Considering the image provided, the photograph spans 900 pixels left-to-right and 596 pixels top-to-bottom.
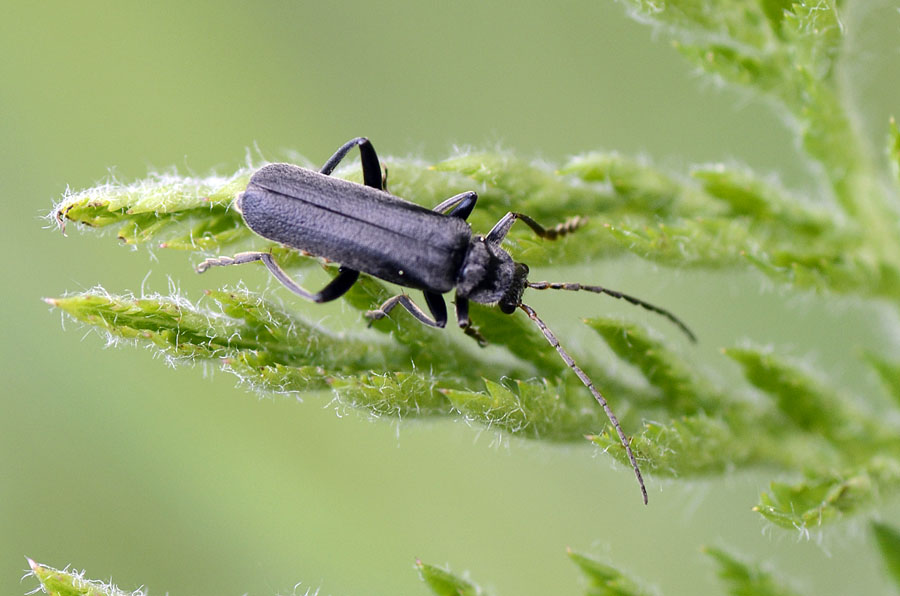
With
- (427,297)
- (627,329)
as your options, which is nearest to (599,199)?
(627,329)

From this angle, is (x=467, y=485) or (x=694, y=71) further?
(x=467, y=485)

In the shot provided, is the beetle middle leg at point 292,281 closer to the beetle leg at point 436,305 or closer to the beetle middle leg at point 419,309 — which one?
the beetle middle leg at point 419,309

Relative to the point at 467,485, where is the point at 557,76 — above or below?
above

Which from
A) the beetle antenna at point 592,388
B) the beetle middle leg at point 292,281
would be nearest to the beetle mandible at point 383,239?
the beetle middle leg at point 292,281

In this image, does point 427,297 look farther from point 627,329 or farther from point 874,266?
point 874,266

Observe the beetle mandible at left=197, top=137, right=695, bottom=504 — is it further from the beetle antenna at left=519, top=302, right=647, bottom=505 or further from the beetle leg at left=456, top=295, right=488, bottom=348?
the beetle antenna at left=519, top=302, right=647, bottom=505

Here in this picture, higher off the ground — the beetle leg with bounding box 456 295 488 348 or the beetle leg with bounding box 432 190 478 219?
the beetle leg with bounding box 432 190 478 219

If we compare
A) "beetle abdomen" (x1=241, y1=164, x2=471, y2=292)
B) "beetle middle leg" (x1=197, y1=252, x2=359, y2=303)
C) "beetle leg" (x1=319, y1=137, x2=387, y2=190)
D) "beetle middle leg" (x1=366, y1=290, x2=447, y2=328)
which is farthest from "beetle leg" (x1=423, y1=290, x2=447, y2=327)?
"beetle leg" (x1=319, y1=137, x2=387, y2=190)

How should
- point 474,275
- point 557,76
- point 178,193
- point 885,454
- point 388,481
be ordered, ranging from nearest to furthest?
point 178,193
point 885,454
point 474,275
point 388,481
point 557,76
